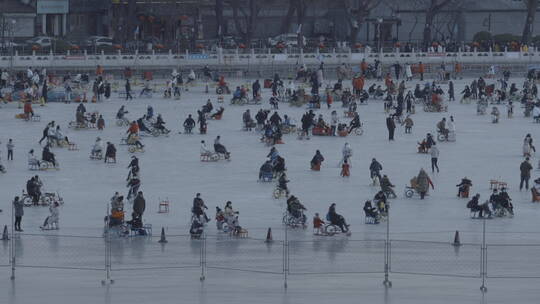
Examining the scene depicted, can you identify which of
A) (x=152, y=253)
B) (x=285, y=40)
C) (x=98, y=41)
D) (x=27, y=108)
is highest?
(x=285, y=40)

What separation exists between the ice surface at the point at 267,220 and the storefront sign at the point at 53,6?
3510cm

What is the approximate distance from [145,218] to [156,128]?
1585cm

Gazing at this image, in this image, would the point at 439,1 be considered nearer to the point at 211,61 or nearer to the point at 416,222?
the point at 211,61

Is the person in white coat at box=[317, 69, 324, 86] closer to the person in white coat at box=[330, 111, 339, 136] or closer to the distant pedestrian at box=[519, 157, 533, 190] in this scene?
the person in white coat at box=[330, 111, 339, 136]

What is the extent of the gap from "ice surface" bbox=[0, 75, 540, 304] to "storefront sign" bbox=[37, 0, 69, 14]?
115 ft

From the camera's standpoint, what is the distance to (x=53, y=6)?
94125 millimetres

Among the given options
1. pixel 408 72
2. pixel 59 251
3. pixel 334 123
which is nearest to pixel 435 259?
pixel 59 251

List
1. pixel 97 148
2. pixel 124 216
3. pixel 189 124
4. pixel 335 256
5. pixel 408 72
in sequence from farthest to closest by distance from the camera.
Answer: pixel 408 72 < pixel 189 124 < pixel 97 148 < pixel 124 216 < pixel 335 256

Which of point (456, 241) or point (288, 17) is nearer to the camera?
point (456, 241)

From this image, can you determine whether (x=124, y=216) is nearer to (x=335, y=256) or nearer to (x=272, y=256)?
(x=272, y=256)

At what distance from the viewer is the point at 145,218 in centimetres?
3744

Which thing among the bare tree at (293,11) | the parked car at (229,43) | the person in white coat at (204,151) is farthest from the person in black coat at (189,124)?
the bare tree at (293,11)

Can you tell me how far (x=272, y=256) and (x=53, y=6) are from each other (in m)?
64.0

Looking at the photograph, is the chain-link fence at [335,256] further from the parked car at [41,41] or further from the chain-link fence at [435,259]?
the parked car at [41,41]
